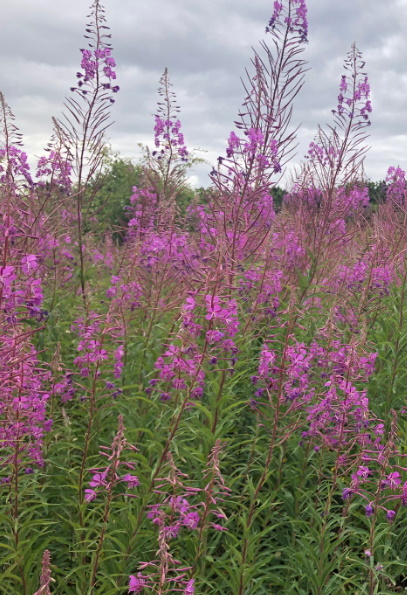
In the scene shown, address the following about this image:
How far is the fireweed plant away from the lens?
3254 mm

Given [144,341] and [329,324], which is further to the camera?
[144,341]

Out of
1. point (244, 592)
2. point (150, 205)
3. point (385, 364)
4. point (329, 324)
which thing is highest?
point (150, 205)

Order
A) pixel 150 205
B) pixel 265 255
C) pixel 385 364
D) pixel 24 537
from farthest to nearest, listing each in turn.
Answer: pixel 150 205 < pixel 265 255 < pixel 385 364 < pixel 24 537

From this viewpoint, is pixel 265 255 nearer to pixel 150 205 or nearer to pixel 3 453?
pixel 150 205

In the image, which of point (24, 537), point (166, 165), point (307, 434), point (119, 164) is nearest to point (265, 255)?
point (166, 165)

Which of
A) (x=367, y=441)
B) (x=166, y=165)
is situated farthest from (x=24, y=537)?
(x=166, y=165)

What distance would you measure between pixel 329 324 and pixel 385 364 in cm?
193

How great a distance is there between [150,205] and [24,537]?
4.90m

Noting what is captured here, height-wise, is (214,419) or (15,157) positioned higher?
(15,157)

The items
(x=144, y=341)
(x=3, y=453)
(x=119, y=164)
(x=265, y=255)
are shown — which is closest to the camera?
(x=3, y=453)

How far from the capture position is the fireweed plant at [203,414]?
3254mm

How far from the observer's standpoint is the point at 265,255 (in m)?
6.31

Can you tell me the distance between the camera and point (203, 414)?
441 centimetres

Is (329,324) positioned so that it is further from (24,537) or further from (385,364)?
(24,537)
